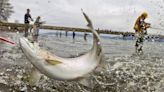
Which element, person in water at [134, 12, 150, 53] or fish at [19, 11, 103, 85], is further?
person in water at [134, 12, 150, 53]

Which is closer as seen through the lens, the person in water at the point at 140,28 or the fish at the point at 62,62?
the fish at the point at 62,62

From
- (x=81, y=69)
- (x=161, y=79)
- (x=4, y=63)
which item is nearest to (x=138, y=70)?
(x=161, y=79)

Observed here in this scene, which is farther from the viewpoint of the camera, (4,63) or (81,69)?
(4,63)

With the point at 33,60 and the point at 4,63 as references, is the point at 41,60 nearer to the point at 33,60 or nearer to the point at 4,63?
the point at 33,60

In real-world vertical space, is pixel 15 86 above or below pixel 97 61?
below

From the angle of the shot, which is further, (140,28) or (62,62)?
(140,28)

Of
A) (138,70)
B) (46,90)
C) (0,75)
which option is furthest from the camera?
(138,70)

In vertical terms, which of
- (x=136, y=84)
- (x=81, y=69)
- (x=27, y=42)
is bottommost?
(x=136, y=84)

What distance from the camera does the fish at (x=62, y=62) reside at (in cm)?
537

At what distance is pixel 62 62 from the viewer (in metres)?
5.53

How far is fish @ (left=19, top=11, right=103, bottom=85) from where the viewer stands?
5.37 metres

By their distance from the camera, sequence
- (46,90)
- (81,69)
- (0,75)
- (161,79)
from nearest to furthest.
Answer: (81,69)
(46,90)
(0,75)
(161,79)

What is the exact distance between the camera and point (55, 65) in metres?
5.48

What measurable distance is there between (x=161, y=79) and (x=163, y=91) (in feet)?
4.62
